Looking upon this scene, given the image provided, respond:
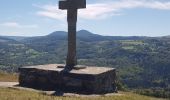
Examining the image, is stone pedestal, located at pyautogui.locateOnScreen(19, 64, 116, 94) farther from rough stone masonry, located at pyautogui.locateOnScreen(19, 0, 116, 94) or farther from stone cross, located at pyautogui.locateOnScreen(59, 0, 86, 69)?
stone cross, located at pyautogui.locateOnScreen(59, 0, 86, 69)

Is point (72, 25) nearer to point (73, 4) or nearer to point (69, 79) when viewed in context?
point (73, 4)

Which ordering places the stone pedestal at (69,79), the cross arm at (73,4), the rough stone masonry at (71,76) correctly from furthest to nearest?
the cross arm at (73,4)
the rough stone masonry at (71,76)
the stone pedestal at (69,79)

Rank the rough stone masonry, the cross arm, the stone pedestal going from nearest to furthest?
the stone pedestal, the rough stone masonry, the cross arm


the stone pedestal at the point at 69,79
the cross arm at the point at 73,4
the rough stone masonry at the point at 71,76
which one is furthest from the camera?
the cross arm at the point at 73,4

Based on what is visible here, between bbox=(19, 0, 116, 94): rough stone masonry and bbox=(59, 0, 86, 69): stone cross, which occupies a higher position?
bbox=(59, 0, 86, 69): stone cross

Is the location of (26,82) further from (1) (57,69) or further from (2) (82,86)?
(2) (82,86)

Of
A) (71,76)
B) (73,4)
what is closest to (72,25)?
(73,4)

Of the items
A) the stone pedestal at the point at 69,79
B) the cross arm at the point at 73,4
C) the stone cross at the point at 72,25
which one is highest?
the cross arm at the point at 73,4

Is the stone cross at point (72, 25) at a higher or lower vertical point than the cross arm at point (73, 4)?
lower

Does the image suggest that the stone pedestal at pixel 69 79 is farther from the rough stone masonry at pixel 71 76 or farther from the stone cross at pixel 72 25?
the stone cross at pixel 72 25

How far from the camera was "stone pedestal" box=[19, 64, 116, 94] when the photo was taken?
2635 cm

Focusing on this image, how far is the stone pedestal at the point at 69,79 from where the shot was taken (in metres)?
26.4

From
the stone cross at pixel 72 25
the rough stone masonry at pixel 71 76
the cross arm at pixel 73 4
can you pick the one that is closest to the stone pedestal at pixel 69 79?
the rough stone masonry at pixel 71 76

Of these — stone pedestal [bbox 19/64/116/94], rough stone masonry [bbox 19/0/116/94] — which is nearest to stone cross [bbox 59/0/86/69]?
rough stone masonry [bbox 19/0/116/94]
